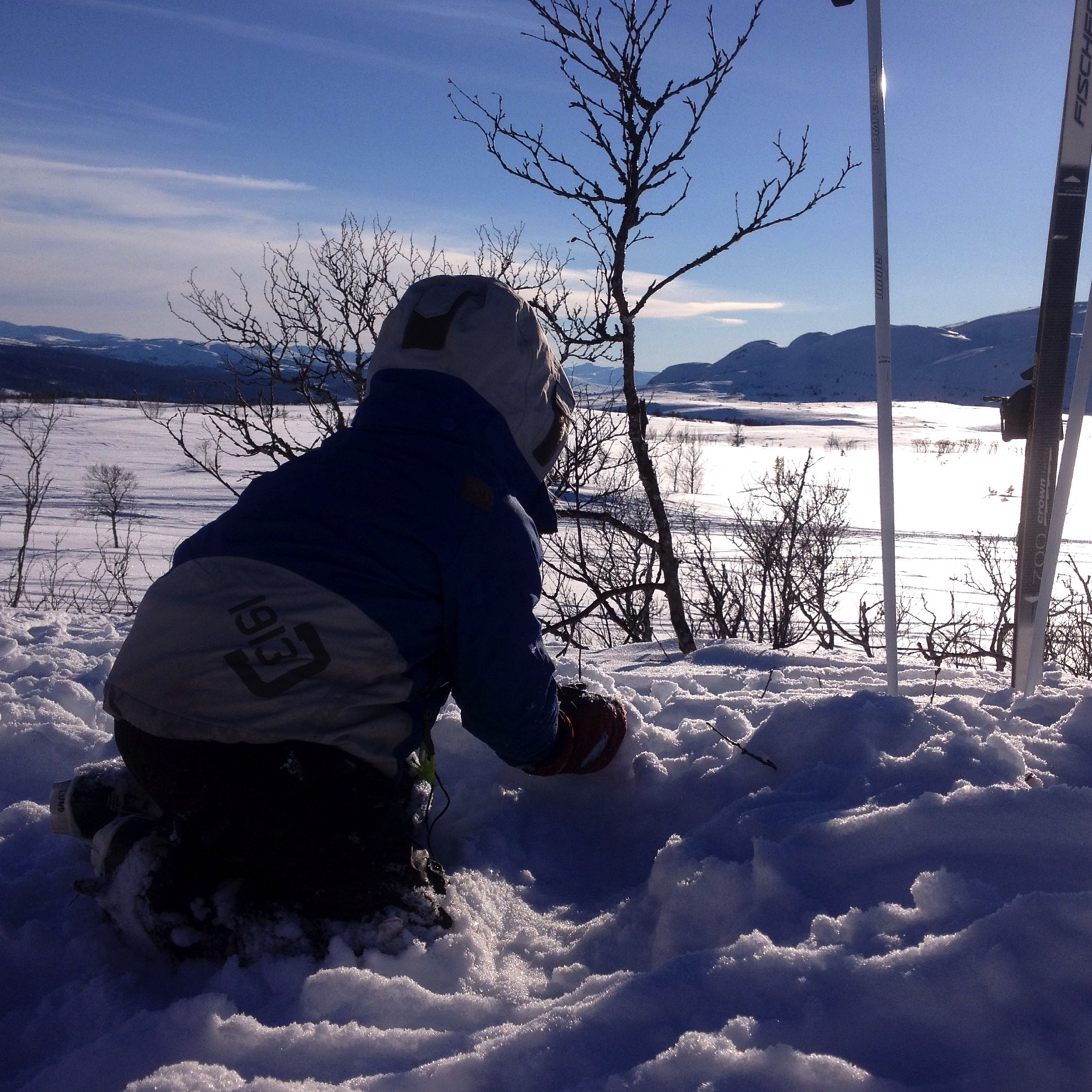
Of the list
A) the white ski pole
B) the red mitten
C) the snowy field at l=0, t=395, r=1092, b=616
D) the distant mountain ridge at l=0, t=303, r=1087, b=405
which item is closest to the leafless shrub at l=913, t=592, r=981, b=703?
the white ski pole

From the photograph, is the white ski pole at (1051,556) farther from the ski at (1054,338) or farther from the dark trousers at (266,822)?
the dark trousers at (266,822)

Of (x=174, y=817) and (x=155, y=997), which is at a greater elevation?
(x=174, y=817)

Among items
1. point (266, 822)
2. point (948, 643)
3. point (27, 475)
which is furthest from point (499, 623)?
point (27, 475)

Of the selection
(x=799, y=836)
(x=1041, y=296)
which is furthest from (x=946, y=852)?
(x=1041, y=296)

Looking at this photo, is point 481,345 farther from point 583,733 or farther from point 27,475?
point 27,475

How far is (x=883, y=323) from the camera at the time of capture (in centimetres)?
254

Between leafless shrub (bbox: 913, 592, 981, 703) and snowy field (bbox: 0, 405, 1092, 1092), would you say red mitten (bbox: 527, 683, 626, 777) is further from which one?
leafless shrub (bbox: 913, 592, 981, 703)

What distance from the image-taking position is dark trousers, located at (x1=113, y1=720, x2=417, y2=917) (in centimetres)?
164

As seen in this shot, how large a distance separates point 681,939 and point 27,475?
69.4 ft

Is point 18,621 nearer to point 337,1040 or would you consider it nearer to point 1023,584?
point 337,1040

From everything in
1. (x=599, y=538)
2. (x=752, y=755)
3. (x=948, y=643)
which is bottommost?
(x=948, y=643)

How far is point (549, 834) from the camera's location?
227 centimetres

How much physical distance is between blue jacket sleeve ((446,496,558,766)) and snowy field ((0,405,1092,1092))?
458mm

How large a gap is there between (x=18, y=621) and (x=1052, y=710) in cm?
470
